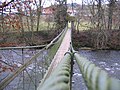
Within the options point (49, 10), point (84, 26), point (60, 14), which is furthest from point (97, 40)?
point (49, 10)

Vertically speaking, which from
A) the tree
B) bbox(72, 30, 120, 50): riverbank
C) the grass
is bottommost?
bbox(72, 30, 120, 50): riverbank

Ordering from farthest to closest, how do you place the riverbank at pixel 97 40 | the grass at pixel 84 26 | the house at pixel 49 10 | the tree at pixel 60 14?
the grass at pixel 84 26 → the tree at pixel 60 14 → the house at pixel 49 10 → the riverbank at pixel 97 40

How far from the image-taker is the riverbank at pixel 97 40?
18453mm

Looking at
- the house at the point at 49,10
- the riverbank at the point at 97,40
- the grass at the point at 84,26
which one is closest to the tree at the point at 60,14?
Answer: the house at the point at 49,10

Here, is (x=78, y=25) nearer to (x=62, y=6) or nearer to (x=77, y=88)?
(x=62, y=6)

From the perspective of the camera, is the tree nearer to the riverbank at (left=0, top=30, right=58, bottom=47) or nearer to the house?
the house

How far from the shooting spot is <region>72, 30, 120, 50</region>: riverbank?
727 inches

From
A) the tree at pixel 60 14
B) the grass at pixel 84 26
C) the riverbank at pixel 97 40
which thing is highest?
the tree at pixel 60 14

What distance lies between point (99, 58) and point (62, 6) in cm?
817

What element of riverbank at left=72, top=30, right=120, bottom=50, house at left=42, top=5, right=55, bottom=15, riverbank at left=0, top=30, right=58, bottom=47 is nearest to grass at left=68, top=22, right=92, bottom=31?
riverbank at left=72, top=30, right=120, bottom=50

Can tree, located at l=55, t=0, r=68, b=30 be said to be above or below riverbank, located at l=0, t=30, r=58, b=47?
above

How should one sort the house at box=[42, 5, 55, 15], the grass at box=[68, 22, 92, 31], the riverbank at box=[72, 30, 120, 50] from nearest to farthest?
the riverbank at box=[72, 30, 120, 50] < the house at box=[42, 5, 55, 15] < the grass at box=[68, 22, 92, 31]

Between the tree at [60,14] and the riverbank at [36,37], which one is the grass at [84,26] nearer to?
the tree at [60,14]

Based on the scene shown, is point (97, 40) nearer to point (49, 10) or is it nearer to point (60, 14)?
point (60, 14)
